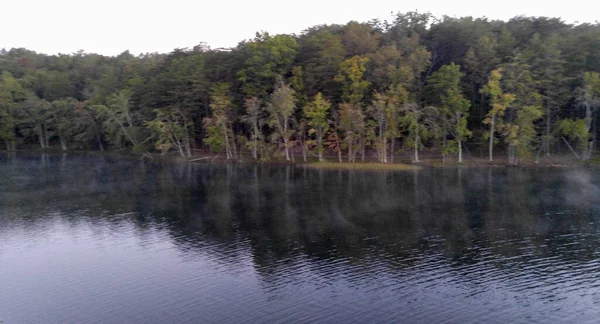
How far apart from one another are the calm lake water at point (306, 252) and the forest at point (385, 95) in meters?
10.5

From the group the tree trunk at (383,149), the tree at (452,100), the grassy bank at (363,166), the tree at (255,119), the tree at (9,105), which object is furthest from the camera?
the tree at (9,105)

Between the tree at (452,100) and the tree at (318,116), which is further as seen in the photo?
the tree at (318,116)

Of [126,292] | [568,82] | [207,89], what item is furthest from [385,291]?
[207,89]

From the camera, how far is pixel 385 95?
5503 cm

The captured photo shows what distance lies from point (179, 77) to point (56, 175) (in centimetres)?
2010

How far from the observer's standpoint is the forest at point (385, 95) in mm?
51938

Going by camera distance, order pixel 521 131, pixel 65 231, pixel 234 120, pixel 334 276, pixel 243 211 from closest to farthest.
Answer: pixel 334 276 → pixel 65 231 → pixel 243 211 → pixel 521 131 → pixel 234 120

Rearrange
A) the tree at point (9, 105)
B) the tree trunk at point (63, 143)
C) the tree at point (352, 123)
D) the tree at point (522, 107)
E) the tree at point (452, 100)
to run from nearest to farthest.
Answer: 1. the tree at point (522, 107)
2. the tree at point (452, 100)
3. the tree at point (352, 123)
4. the tree at point (9, 105)
5. the tree trunk at point (63, 143)

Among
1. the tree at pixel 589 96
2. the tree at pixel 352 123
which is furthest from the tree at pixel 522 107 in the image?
the tree at pixel 352 123

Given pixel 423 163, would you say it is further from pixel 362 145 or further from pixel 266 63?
pixel 266 63

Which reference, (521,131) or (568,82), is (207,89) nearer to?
(521,131)

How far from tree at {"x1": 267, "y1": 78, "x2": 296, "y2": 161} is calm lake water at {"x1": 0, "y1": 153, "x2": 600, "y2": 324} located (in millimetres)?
13536

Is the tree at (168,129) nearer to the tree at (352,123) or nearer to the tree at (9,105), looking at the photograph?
the tree at (352,123)

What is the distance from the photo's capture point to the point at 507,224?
29.1 m
